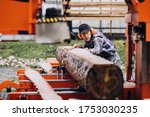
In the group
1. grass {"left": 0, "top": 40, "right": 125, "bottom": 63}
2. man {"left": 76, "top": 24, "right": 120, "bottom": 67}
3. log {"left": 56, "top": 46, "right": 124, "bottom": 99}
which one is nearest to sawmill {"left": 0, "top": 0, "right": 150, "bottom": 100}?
log {"left": 56, "top": 46, "right": 124, "bottom": 99}

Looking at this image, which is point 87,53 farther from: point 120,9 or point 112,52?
point 120,9

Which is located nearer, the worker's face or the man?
the man

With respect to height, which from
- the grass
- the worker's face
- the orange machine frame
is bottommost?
the grass

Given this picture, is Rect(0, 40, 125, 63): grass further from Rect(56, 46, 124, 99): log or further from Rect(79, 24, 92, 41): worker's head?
Rect(56, 46, 124, 99): log

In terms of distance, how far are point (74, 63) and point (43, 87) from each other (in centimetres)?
46

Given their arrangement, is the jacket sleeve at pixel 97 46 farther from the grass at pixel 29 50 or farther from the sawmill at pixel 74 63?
the grass at pixel 29 50

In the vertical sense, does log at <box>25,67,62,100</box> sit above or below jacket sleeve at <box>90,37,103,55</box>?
below

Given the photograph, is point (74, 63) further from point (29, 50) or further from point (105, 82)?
point (29, 50)

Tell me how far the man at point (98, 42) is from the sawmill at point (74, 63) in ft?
0.51

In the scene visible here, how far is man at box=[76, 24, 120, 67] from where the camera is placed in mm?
4441

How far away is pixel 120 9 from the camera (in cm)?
1250

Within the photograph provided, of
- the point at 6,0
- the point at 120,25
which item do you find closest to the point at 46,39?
the point at 6,0

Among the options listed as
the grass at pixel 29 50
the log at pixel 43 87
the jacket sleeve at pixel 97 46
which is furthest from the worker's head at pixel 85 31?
the grass at pixel 29 50

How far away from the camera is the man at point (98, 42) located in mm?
4441
